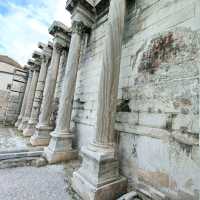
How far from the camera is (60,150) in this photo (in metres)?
3.86

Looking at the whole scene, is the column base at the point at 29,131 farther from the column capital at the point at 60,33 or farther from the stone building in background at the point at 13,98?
the stone building in background at the point at 13,98

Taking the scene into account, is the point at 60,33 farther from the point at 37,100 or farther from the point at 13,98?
the point at 13,98

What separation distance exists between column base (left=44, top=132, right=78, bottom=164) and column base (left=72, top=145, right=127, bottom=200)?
1.31m

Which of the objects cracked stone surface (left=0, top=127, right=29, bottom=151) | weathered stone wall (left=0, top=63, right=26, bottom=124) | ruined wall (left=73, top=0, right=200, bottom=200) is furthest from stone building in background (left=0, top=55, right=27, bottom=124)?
ruined wall (left=73, top=0, right=200, bottom=200)

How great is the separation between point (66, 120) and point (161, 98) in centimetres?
273

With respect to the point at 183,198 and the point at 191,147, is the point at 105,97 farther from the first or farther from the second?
the point at 183,198

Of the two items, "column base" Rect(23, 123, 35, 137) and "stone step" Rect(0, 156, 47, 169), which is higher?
"column base" Rect(23, 123, 35, 137)

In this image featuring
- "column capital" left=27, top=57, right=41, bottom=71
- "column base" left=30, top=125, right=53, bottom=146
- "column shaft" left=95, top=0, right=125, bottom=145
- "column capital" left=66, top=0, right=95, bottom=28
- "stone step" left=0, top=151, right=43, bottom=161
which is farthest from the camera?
"column capital" left=27, top=57, right=41, bottom=71

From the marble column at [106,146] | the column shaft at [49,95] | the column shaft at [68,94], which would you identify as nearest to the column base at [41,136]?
the column shaft at [49,95]

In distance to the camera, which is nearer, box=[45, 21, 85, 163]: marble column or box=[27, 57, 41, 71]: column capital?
box=[45, 21, 85, 163]: marble column

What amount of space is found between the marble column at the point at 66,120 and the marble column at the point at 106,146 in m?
1.38

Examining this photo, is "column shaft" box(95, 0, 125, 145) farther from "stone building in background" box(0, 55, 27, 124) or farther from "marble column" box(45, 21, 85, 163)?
"stone building in background" box(0, 55, 27, 124)

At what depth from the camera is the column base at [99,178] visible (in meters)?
2.20

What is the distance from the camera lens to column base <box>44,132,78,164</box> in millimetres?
3734
